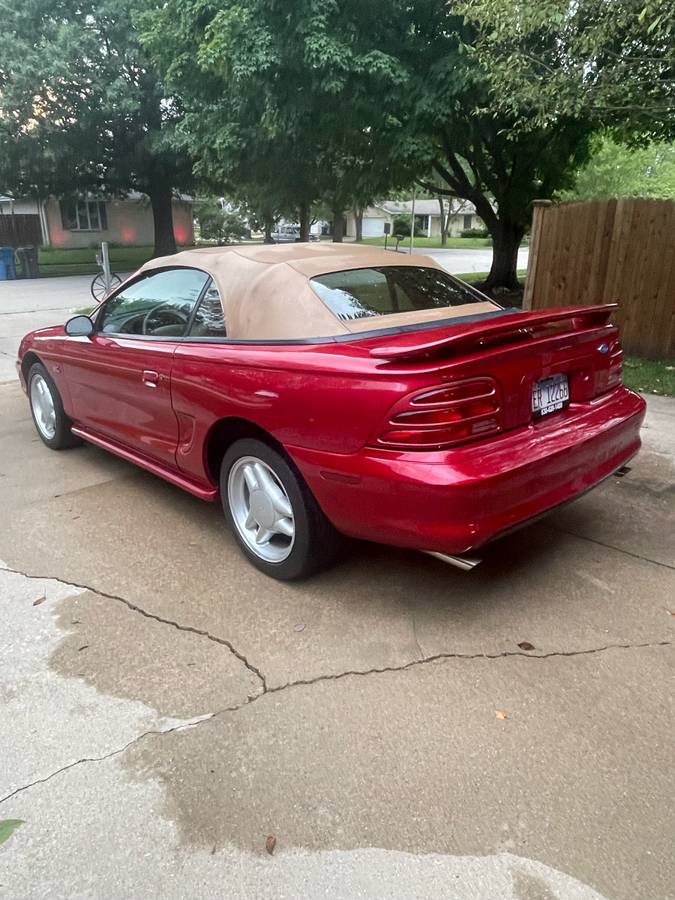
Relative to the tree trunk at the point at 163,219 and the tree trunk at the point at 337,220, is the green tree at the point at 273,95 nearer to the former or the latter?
the tree trunk at the point at 337,220

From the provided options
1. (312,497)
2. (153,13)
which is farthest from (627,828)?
(153,13)

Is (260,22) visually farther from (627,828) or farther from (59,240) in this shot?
(59,240)

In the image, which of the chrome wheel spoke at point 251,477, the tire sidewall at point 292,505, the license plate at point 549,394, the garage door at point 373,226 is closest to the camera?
the license plate at point 549,394

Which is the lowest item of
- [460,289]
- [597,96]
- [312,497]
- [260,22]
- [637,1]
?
[312,497]

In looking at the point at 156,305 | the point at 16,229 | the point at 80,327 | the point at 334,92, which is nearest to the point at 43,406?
the point at 80,327

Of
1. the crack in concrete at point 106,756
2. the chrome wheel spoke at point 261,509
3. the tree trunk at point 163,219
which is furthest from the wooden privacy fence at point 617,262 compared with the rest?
the tree trunk at point 163,219

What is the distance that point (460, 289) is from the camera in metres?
4.13

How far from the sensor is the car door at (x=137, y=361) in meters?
3.89

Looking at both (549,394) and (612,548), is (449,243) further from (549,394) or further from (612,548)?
(549,394)

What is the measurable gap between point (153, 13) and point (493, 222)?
27.4 ft

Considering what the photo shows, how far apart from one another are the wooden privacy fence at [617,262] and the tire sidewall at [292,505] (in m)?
6.24

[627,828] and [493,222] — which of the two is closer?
[627,828]

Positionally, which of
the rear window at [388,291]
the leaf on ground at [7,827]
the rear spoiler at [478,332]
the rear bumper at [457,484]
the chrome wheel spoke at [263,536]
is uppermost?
the rear window at [388,291]

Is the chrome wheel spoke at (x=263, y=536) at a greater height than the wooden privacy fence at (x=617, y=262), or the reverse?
the wooden privacy fence at (x=617, y=262)
